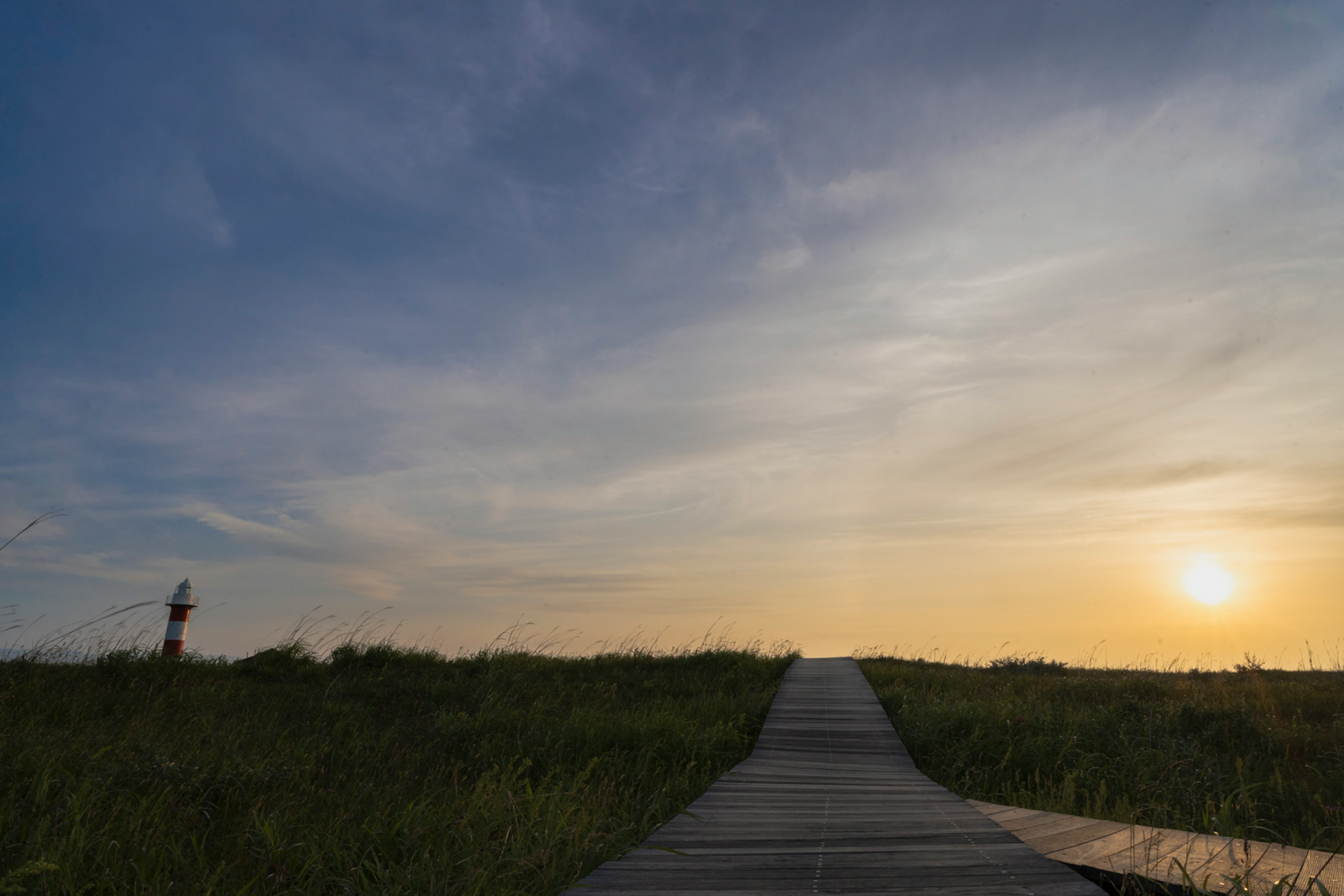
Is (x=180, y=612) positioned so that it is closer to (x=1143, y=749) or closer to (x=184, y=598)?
(x=184, y=598)

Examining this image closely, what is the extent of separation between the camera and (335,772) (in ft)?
24.0

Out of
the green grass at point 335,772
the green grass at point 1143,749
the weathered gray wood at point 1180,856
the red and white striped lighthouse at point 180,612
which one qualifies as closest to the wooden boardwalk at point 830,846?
the weathered gray wood at point 1180,856

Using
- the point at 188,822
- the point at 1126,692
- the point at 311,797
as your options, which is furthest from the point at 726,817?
the point at 1126,692

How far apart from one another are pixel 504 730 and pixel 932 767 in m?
5.43

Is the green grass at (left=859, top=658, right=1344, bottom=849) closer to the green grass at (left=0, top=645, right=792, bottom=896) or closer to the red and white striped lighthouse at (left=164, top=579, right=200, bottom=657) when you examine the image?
the green grass at (left=0, top=645, right=792, bottom=896)

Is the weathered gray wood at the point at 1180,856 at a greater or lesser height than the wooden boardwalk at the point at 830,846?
greater

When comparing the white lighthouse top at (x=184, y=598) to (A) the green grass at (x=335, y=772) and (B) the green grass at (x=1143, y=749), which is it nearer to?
(A) the green grass at (x=335, y=772)

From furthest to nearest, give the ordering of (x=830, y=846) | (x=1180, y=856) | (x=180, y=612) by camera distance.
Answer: (x=180, y=612), (x=830, y=846), (x=1180, y=856)

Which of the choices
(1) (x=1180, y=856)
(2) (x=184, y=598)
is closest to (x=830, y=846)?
(1) (x=1180, y=856)

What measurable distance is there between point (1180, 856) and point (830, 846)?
6.41 feet

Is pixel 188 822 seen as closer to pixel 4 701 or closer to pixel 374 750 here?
pixel 374 750

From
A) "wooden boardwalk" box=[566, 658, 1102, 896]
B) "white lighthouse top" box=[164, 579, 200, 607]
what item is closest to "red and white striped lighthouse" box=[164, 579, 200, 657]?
"white lighthouse top" box=[164, 579, 200, 607]

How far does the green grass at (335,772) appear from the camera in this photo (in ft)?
14.5

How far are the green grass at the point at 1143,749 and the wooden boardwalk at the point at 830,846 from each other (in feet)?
5.03
